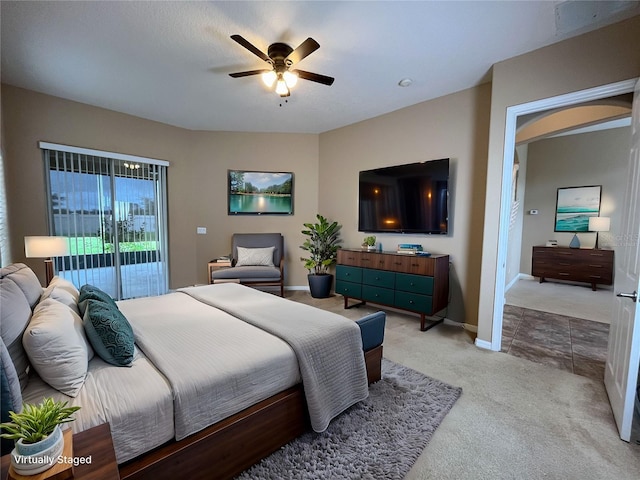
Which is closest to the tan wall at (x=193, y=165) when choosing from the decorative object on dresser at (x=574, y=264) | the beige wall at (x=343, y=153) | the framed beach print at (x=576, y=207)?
the beige wall at (x=343, y=153)

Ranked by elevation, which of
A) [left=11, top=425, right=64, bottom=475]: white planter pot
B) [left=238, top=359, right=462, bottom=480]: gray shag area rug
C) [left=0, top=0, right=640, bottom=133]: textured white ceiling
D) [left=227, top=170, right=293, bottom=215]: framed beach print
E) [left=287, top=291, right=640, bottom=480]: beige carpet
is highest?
[left=0, top=0, right=640, bottom=133]: textured white ceiling

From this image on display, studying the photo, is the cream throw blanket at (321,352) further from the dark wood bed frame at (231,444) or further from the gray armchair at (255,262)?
the gray armchair at (255,262)

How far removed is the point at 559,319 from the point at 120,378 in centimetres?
501

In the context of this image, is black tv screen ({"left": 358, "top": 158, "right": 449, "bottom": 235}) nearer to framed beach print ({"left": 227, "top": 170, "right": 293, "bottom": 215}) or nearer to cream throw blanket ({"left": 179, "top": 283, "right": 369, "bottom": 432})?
framed beach print ({"left": 227, "top": 170, "right": 293, "bottom": 215})

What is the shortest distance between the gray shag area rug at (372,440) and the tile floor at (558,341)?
4.26 ft

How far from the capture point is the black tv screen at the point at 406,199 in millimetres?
3582

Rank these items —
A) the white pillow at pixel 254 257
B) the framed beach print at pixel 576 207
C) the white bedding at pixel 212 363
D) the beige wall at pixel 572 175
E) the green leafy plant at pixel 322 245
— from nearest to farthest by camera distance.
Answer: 1. the white bedding at pixel 212 363
2. the white pillow at pixel 254 257
3. the green leafy plant at pixel 322 245
4. the beige wall at pixel 572 175
5. the framed beach print at pixel 576 207

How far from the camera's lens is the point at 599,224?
5.44m

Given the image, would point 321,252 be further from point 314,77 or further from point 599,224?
point 599,224

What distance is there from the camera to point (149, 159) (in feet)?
14.8

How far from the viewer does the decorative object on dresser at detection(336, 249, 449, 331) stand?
10.8 feet

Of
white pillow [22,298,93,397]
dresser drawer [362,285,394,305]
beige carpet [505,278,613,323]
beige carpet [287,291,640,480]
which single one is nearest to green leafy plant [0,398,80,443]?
white pillow [22,298,93,397]

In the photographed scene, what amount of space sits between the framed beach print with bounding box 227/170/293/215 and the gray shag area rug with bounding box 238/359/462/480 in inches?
149

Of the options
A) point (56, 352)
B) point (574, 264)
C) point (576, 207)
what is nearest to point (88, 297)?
point (56, 352)
